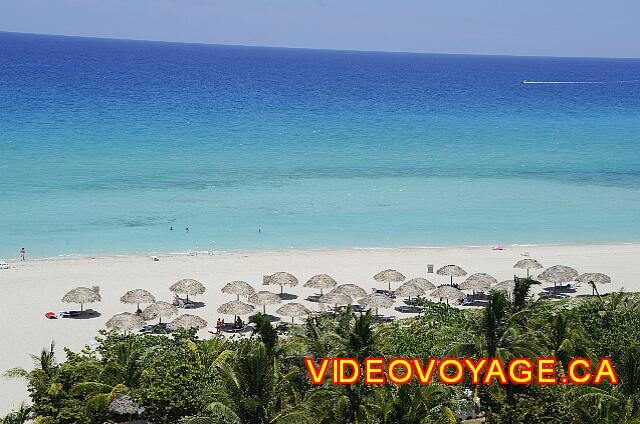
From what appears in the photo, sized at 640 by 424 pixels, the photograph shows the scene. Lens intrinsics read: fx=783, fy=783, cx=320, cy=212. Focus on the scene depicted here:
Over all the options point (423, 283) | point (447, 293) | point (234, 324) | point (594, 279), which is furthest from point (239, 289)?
point (594, 279)

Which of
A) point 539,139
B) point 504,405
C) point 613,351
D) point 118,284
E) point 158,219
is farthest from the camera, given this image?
point 539,139

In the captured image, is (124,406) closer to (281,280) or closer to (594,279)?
(281,280)

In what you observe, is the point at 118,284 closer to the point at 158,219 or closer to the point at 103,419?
the point at 158,219

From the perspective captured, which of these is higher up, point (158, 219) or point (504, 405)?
point (158, 219)

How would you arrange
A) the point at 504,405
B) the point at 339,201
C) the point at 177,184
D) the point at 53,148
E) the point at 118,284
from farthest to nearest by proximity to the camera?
the point at 53,148, the point at 177,184, the point at 339,201, the point at 118,284, the point at 504,405

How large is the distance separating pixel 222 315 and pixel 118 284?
5403 millimetres

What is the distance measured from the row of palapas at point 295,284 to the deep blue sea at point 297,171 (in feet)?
30.0

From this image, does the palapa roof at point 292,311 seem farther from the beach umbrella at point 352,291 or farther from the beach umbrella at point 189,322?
the beach umbrella at point 189,322

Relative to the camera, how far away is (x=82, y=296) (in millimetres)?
27172

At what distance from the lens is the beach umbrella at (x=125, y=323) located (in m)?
24.9

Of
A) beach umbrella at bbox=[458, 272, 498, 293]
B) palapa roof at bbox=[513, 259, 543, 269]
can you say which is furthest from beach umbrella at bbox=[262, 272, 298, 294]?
palapa roof at bbox=[513, 259, 543, 269]

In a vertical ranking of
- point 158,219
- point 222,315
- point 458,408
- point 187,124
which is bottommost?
point 458,408

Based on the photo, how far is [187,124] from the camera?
75500 millimetres

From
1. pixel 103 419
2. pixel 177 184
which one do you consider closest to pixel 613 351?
pixel 103 419
